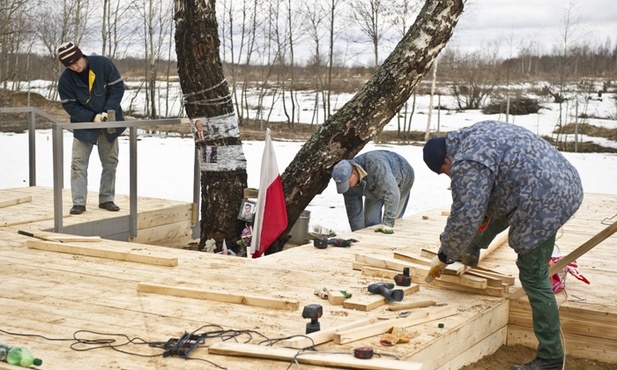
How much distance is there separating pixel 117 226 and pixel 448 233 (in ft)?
13.3

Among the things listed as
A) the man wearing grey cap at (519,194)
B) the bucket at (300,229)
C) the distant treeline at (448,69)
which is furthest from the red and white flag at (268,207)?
the distant treeline at (448,69)

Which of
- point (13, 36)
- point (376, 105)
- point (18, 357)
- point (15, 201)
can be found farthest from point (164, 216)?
point (13, 36)

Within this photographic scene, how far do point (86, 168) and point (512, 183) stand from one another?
468 centimetres

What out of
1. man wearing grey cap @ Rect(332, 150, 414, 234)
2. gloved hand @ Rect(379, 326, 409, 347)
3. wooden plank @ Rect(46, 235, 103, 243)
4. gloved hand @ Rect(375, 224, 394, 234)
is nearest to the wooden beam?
gloved hand @ Rect(379, 326, 409, 347)

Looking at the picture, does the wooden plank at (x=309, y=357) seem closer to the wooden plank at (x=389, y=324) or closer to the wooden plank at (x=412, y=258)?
the wooden plank at (x=389, y=324)

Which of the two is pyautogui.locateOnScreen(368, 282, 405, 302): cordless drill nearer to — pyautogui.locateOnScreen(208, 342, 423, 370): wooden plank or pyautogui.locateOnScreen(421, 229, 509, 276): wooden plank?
pyautogui.locateOnScreen(421, 229, 509, 276): wooden plank

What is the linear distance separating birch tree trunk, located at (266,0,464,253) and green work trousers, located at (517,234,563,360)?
3.32 metres

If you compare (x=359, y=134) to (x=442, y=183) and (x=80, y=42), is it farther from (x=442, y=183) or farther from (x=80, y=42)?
(x=80, y=42)

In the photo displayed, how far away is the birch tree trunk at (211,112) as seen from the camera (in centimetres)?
675

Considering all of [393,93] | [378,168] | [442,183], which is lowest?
[442,183]

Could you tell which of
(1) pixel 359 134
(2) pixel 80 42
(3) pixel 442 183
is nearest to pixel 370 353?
(1) pixel 359 134

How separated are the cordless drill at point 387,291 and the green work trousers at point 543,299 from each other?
2.38ft

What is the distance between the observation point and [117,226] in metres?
7.22

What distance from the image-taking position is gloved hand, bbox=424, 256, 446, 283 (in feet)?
14.8
